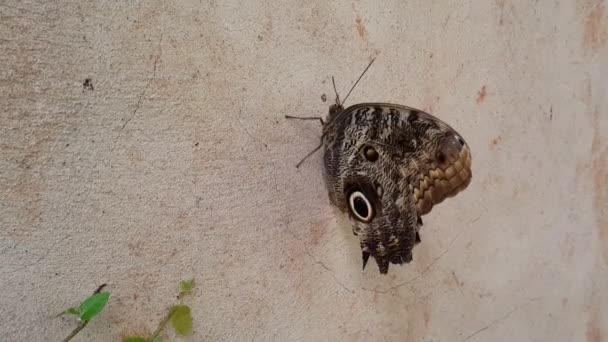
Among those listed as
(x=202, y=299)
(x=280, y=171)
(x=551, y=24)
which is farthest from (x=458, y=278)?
(x=551, y=24)

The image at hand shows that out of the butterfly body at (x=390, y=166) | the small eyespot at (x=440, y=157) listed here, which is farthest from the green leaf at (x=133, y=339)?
the small eyespot at (x=440, y=157)

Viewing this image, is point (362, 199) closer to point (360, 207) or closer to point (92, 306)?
point (360, 207)

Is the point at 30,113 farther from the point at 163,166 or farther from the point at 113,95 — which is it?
the point at 163,166

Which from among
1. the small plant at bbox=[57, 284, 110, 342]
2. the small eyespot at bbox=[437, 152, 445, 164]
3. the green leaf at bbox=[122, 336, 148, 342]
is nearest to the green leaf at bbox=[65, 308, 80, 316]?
the small plant at bbox=[57, 284, 110, 342]

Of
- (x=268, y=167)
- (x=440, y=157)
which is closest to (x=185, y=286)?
(x=268, y=167)

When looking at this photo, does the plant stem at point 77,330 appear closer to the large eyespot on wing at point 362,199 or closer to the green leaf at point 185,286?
the green leaf at point 185,286

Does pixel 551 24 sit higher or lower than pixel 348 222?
higher
